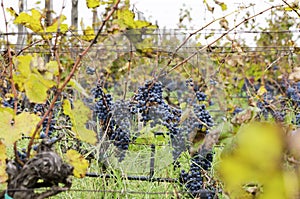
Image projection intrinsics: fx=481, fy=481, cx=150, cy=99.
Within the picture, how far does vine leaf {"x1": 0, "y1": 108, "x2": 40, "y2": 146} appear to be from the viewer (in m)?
1.12

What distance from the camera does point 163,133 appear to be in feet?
7.31

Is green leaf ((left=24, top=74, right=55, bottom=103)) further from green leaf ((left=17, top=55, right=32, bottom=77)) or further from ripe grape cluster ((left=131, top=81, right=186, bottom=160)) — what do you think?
ripe grape cluster ((left=131, top=81, right=186, bottom=160))

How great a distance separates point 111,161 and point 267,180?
1.53 metres

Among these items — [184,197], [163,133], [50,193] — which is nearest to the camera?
[50,193]

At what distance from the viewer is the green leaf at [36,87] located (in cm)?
110

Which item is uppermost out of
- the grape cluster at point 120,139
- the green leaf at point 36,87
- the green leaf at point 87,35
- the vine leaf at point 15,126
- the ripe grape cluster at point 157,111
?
the green leaf at point 87,35

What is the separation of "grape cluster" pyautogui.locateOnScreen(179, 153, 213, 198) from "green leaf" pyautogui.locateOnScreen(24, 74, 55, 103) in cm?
90

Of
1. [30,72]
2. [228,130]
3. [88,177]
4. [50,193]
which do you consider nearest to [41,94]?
[30,72]

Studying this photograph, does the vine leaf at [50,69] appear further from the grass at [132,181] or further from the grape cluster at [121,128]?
the grape cluster at [121,128]

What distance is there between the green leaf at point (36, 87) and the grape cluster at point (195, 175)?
0.90 meters

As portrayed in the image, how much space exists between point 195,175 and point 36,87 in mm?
970

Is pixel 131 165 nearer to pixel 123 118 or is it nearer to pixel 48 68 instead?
pixel 123 118

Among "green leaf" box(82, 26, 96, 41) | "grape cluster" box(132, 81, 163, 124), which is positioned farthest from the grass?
"green leaf" box(82, 26, 96, 41)

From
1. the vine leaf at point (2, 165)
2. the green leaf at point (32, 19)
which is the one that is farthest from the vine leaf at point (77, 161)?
the green leaf at point (32, 19)
